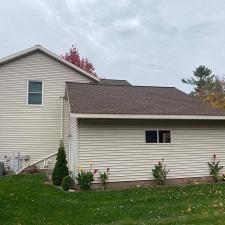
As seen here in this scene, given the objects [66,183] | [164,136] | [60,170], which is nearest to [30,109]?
[60,170]

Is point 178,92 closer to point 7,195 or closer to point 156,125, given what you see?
point 156,125

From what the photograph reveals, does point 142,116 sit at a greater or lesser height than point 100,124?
Result: greater

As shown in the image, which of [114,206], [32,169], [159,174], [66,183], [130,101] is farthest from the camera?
[32,169]

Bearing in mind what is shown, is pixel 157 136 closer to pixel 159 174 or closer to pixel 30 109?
pixel 159 174

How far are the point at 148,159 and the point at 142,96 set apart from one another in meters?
3.89

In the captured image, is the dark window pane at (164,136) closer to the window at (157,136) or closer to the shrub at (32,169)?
the window at (157,136)

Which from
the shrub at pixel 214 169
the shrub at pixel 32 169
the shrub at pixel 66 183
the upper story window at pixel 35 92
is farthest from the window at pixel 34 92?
the shrub at pixel 214 169

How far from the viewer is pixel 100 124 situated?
601 inches

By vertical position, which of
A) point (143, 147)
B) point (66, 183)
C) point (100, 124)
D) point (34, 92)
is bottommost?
point (66, 183)

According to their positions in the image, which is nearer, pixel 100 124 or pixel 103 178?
pixel 103 178

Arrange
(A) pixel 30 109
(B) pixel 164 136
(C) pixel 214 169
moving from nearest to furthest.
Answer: (B) pixel 164 136
(C) pixel 214 169
(A) pixel 30 109

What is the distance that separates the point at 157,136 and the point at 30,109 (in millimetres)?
8110

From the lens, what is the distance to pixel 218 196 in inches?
488

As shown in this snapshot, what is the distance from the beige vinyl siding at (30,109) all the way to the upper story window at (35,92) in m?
0.21
